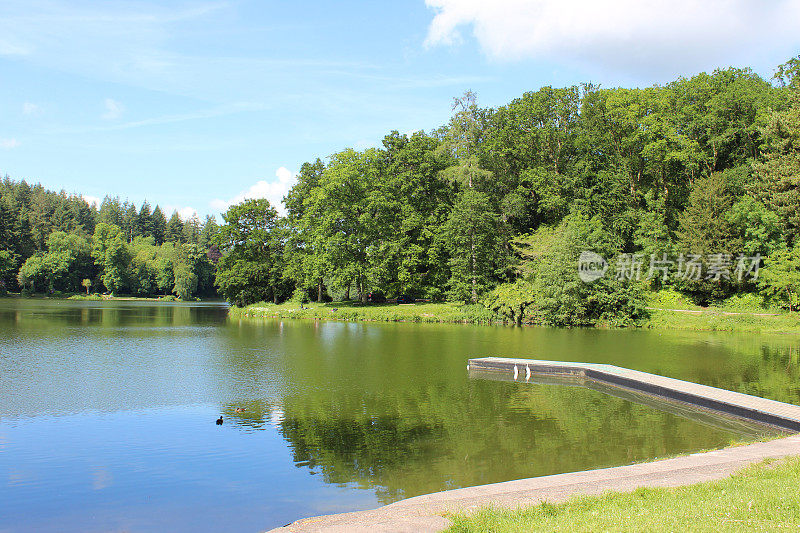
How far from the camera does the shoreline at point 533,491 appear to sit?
6.62 metres

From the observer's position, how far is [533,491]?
7.73 meters

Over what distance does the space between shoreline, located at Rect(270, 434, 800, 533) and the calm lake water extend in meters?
1.12

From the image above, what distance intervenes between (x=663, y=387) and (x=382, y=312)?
29.7 meters

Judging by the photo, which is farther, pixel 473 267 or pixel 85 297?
pixel 85 297

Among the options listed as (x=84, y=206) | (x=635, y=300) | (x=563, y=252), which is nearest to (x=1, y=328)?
(x=563, y=252)

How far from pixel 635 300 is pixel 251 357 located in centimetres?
2802

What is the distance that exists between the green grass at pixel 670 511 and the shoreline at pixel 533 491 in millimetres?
391

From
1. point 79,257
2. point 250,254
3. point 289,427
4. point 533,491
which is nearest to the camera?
point 533,491

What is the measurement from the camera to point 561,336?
1297 inches

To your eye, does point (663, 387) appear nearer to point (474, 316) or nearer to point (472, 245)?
point (474, 316)

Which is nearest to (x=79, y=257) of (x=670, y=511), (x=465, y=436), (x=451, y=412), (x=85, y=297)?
(x=85, y=297)

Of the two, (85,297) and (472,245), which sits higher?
(472,245)

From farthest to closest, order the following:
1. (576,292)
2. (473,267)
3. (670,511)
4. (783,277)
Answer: (473,267) → (576,292) → (783,277) → (670,511)

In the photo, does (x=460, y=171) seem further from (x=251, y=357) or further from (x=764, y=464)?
(x=764, y=464)
